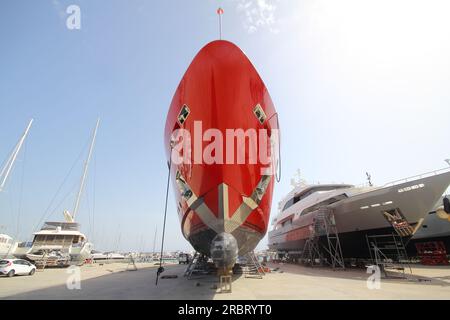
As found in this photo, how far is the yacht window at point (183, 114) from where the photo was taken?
7434 millimetres

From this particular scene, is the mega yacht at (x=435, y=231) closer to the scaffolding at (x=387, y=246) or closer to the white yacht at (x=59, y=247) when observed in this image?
the scaffolding at (x=387, y=246)

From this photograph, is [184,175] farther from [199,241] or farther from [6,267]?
[6,267]

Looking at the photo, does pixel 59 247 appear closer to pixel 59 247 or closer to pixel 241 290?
pixel 59 247

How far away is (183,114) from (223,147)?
1.90 meters

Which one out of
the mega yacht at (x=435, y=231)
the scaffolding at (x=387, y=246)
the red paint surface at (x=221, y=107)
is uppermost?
the red paint surface at (x=221, y=107)

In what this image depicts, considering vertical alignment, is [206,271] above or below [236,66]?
below

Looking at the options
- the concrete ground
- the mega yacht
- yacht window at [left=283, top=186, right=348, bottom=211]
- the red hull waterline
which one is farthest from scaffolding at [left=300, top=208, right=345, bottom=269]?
the mega yacht

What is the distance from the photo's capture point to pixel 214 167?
6.64 meters

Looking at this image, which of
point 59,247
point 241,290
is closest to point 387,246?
point 241,290

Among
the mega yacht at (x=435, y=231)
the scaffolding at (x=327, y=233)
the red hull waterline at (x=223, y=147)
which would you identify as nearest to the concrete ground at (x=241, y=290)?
the red hull waterline at (x=223, y=147)

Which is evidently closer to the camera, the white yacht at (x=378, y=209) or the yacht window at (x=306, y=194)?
the white yacht at (x=378, y=209)

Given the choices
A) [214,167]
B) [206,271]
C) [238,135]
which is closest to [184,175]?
[214,167]

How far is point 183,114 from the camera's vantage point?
7.57 m
